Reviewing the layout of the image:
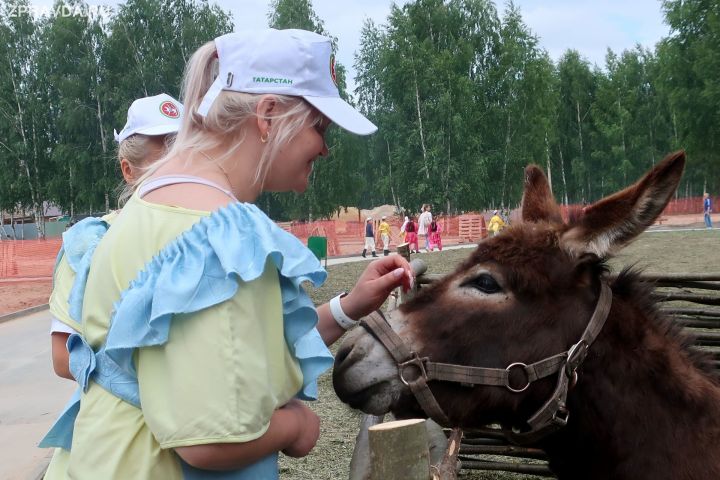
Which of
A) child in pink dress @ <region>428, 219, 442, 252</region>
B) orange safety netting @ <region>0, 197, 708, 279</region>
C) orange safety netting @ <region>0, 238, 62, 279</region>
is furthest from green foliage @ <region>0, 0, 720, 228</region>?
child in pink dress @ <region>428, 219, 442, 252</region>

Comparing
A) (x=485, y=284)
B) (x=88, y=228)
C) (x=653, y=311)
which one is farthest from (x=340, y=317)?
(x=653, y=311)

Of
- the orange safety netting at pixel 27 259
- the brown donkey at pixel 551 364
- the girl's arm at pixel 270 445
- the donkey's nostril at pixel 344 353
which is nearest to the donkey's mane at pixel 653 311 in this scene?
the brown donkey at pixel 551 364

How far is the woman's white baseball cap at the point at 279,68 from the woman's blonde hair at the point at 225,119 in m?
0.02

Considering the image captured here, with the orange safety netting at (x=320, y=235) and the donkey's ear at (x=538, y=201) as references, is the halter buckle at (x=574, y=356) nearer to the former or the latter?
the donkey's ear at (x=538, y=201)

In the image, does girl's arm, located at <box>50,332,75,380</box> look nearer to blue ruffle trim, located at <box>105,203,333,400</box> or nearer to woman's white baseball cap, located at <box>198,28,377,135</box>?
blue ruffle trim, located at <box>105,203,333,400</box>

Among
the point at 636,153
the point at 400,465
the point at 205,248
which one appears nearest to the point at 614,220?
the point at 400,465

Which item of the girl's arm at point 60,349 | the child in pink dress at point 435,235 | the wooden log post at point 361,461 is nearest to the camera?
the girl's arm at point 60,349

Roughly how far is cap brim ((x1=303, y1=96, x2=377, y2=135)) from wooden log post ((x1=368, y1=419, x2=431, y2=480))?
64cm

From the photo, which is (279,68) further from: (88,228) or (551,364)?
(551,364)

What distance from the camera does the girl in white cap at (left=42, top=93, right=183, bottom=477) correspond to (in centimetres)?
179

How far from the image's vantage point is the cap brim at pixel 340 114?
1.40 metres

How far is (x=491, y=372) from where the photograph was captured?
207 centimetres

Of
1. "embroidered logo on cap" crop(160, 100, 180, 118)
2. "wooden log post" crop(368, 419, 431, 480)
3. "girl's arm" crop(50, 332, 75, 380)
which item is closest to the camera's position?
"wooden log post" crop(368, 419, 431, 480)

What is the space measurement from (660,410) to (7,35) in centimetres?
4068
